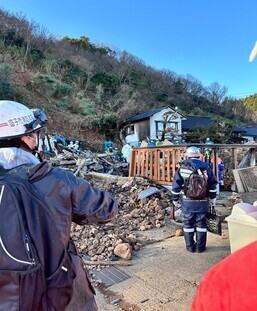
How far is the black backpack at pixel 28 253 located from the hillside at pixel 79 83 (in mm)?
20635

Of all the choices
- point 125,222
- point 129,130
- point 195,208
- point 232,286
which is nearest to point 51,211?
point 232,286

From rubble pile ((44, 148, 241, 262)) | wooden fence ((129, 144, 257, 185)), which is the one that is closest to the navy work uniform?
rubble pile ((44, 148, 241, 262))

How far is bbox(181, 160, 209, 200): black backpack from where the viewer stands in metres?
4.31

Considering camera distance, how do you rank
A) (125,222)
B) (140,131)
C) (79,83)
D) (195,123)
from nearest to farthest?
(125,222) → (140,131) → (79,83) → (195,123)

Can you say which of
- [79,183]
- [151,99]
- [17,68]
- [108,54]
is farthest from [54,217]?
[108,54]

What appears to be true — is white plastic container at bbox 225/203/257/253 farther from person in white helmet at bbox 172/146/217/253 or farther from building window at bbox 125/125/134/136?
building window at bbox 125/125/134/136

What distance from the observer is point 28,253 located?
45.8 inches

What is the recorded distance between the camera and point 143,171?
898 cm

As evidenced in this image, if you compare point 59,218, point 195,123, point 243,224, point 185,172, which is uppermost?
point 195,123

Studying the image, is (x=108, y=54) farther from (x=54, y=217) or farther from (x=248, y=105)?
(x=54, y=217)

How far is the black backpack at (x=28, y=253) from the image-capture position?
1.14m

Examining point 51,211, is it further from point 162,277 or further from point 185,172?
point 185,172

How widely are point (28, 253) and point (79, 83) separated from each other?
103ft

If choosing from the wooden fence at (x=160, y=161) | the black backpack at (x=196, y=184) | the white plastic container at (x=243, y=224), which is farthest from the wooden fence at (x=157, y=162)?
the white plastic container at (x=243, y=224)
